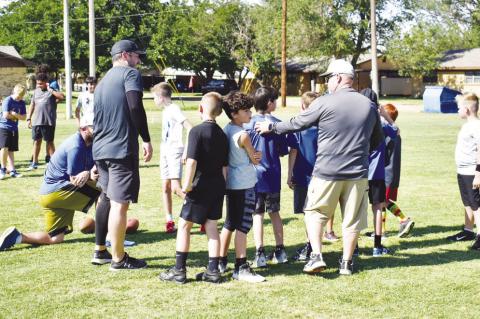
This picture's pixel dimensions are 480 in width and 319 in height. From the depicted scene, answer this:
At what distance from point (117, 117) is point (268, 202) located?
1.79m

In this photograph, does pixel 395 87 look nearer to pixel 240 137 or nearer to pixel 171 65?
pixel 171 65

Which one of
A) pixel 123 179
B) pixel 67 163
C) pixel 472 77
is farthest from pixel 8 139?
pixel 472 77

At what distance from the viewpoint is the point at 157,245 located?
23.6ft

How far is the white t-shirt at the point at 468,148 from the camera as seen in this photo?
6953 mm

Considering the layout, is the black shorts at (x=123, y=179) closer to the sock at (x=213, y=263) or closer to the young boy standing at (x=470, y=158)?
the sock at (x=213, y=263)

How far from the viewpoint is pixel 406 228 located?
7.58 meters

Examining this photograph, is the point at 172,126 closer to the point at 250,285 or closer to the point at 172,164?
the point at 172,164

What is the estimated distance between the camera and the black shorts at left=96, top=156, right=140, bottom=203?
591 centimetres

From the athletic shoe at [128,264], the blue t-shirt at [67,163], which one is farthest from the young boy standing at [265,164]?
the blue t-shirt at [67,163]

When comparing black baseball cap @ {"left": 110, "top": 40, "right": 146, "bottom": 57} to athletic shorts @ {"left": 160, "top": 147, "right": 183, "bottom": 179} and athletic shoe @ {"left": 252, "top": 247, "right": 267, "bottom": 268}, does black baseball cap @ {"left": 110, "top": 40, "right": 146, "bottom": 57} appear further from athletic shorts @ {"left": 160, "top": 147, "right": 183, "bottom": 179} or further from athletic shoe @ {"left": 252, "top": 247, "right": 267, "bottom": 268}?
athletic shoe @ {"left": 252, "top": 247, "right": 267, "bottom": 268}

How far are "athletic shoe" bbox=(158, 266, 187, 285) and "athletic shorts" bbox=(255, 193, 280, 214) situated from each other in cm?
107

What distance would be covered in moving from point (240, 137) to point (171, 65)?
5733 centimetres

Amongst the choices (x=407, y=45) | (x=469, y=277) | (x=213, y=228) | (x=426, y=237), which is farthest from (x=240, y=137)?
(x=407, y=45)

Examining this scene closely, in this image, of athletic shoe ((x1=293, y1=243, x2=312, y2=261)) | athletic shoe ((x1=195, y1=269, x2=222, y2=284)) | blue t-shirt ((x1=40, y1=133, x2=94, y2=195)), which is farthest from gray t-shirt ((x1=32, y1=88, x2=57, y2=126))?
athletic shoe ((x1=195, y1=269, x2=222, y2=284))
